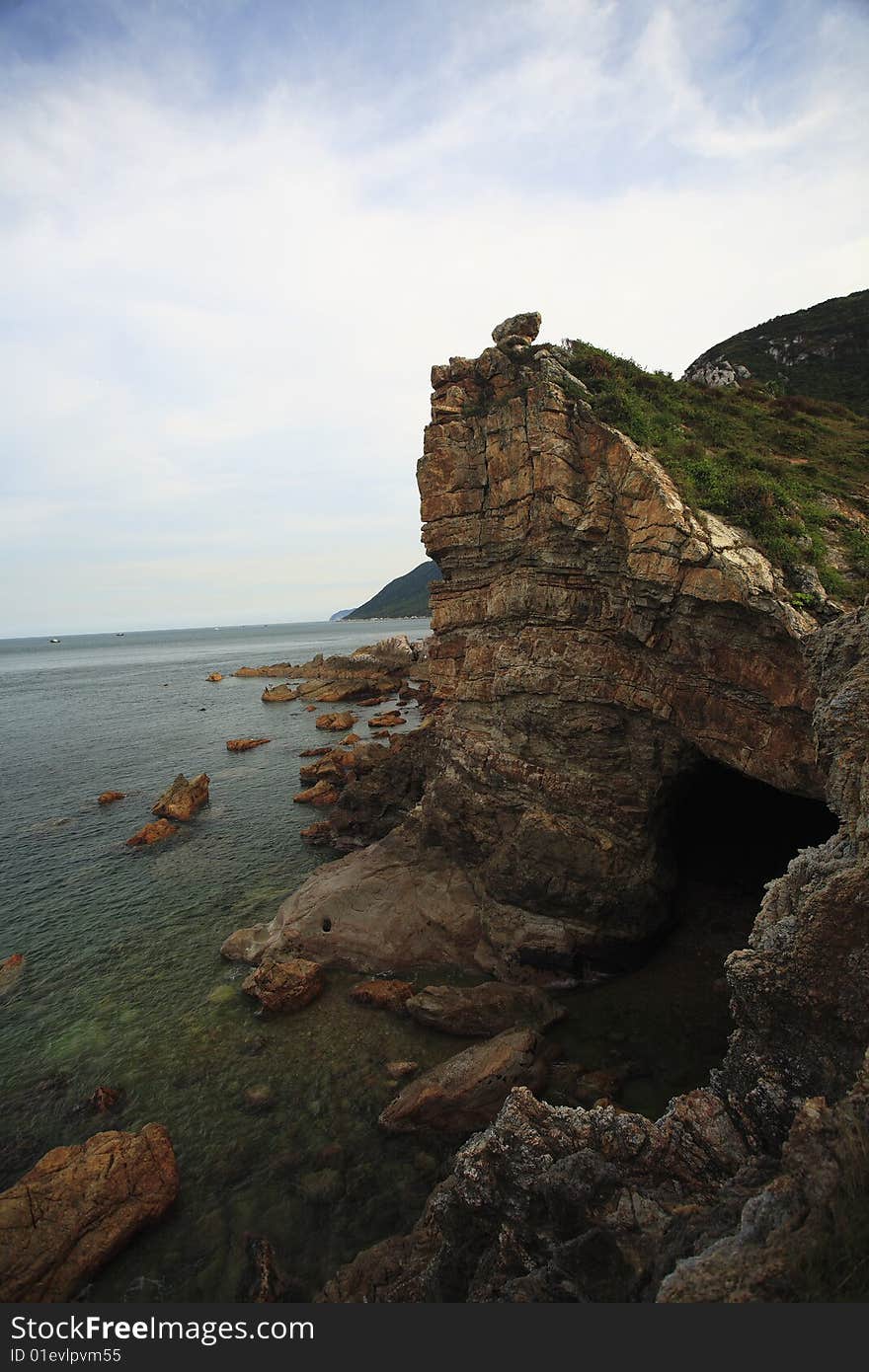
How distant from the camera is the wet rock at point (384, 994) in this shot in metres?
16.0

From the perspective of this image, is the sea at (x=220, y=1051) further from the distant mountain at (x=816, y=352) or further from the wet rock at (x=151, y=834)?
the distant mountain at (x=816, y=352)

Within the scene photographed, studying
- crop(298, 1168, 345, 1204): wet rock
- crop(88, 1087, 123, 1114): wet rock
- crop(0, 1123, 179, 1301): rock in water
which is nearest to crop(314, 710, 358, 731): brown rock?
crop(88, 1087, 123, 1114): wet rock

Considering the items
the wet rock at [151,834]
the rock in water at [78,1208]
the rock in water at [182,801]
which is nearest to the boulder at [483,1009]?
the rock in water at [78,1208]

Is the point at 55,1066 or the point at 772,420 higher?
the point at 772,420

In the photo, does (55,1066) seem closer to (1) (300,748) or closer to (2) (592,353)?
(2) (592,353)

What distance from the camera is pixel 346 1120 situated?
12906 millimetres

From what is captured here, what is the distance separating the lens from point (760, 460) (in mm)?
17078

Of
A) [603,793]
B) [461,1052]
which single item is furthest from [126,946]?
[603,793]

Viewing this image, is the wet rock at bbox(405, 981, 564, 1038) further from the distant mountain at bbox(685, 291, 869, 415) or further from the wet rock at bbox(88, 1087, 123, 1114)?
the distant mountain at bbox(685, 291, 869, 415)

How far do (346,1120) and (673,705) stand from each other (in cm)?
1308

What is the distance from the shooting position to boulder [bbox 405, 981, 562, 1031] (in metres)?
14.9

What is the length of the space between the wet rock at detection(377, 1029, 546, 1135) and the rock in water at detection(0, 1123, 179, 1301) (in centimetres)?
471

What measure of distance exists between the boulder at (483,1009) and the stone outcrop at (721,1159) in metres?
5.39

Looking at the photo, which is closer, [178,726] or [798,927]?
[798,927]
